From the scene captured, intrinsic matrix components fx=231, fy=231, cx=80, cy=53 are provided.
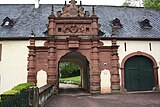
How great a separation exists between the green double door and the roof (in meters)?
2.29

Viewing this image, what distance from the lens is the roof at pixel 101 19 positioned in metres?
21.1

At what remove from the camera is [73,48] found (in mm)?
19578

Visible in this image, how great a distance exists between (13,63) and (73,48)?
17.7ft

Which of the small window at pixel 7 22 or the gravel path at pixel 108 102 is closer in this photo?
the gravel path at pixel 108 102

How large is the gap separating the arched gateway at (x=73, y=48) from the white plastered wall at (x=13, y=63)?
0.74 metres

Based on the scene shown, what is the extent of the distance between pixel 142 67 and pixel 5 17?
1425 centimetres

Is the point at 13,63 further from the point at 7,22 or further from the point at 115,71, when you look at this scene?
the point at 115,71

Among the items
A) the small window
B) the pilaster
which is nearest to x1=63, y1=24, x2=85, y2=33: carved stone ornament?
the pilaster

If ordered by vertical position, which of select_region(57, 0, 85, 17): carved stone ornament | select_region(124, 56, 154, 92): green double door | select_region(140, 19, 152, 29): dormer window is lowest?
select_region(124, 56, 154, 92): green double door

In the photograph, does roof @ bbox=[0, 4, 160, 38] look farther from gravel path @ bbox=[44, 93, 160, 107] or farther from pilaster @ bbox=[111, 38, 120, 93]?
gravel path @ bbox=[44, 93, 160, 107]

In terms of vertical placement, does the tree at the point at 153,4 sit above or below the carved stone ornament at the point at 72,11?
above

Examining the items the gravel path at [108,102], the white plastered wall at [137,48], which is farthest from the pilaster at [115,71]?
the gravel path at [108,102]

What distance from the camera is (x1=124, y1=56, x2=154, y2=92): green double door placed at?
2069cm

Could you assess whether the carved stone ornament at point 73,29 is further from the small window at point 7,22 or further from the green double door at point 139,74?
the small window at point 7,22
